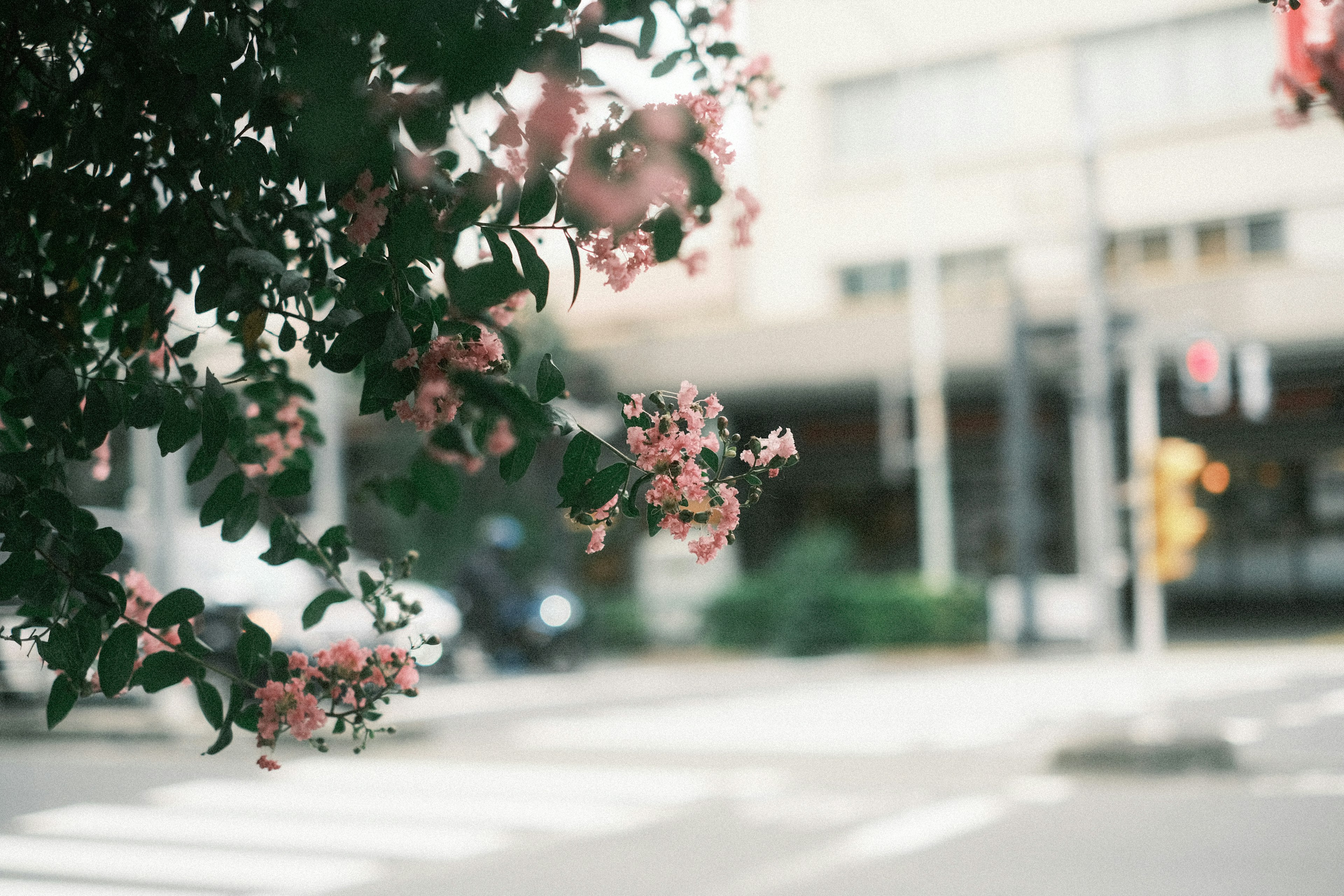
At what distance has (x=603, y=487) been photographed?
2242mm

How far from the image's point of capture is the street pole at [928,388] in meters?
22.2

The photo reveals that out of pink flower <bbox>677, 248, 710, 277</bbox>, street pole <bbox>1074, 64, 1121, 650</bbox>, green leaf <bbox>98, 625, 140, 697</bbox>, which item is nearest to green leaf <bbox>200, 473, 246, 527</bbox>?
green leaf <bbox>98, 625, 140, 697</bbox>

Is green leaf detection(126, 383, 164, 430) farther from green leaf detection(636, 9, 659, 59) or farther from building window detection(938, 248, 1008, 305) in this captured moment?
building window detection(938, 248, 1008, 305)

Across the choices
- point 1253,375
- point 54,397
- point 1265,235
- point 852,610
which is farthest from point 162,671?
point 1265,235

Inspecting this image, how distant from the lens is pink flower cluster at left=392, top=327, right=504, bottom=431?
220 centimetres

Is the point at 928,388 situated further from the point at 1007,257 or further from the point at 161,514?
the point at 161,514

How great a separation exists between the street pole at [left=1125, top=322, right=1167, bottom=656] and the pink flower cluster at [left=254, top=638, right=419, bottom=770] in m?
10.1

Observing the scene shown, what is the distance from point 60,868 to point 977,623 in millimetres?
15768

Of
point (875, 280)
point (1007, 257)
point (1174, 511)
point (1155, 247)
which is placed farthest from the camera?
point (875, 280)

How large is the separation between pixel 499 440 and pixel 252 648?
23.1 inches

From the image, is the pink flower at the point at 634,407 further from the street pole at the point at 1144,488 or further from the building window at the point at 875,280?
the building window at the point at 875,280

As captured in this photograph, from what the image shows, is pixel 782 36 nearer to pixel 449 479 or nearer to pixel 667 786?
pixel 667 786

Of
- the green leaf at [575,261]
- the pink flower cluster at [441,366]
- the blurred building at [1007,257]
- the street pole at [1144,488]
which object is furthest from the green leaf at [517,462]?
the blurred building at [1007,257]

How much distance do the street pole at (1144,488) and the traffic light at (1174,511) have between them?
0.05m
